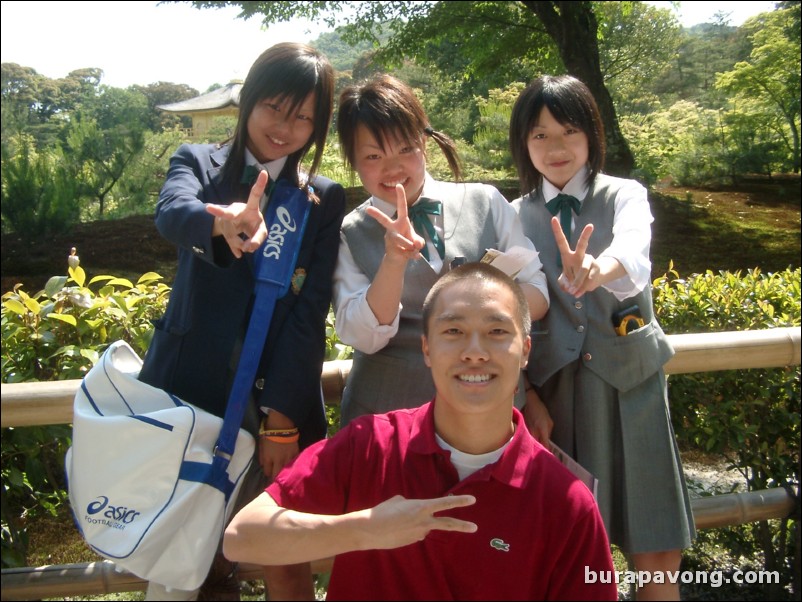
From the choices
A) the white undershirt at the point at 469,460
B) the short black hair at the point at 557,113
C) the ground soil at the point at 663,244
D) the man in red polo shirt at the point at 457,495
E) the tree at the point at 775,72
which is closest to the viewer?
the man in red polo shirt at the point at 457,495

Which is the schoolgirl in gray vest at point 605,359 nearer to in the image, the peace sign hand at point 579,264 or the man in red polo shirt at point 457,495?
the peace sign hand at point 579,264

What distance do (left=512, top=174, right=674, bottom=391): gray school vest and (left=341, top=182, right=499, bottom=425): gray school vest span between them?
20 centimetres

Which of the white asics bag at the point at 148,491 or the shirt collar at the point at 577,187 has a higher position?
the shirt collar at the point at 577,187

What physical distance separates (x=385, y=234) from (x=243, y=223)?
33cm

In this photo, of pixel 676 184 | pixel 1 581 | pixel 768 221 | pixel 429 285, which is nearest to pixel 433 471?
pixel 429 285

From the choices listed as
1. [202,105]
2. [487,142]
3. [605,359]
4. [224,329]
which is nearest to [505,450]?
[605,359]

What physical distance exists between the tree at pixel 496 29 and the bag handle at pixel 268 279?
22.9 ft

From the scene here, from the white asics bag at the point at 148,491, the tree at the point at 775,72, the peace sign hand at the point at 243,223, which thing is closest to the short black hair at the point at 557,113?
the peace sign hand at the point at 243,223

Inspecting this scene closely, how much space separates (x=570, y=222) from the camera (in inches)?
70.4

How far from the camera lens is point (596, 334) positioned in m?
1.72

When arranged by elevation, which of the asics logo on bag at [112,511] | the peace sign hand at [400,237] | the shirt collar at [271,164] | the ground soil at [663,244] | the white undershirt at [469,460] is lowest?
the ground soil at [663,244]

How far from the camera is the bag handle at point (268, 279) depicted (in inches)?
60.6

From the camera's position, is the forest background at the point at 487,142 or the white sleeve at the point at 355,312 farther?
the forest background at the point at 487,142

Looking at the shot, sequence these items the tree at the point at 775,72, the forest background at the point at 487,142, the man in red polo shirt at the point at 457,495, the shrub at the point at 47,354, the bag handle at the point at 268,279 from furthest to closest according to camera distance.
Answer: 1. the tree at the point at 775,72
2. the forest background at the point at 487,142
3. the shrub at the point at 47,354
4. the bag handle at the point at 268,279
5. the man in red polo shirt at the point at 457,495
